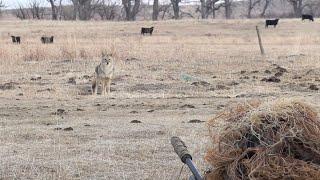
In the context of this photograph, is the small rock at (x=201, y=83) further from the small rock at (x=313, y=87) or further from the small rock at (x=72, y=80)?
the small rock at (x=72, y=80)

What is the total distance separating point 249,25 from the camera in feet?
190

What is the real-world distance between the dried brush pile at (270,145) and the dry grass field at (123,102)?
0.74 metres

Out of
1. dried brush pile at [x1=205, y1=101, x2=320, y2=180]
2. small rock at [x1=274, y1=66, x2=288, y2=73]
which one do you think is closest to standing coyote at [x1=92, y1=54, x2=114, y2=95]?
small rock at [x1=274, y1=66, x2=288, y2=73]

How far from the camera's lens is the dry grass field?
7.84 metres

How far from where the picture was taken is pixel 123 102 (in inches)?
545

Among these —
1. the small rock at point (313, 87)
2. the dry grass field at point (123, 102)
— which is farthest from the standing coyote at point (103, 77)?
the small rock at point (313, 87)

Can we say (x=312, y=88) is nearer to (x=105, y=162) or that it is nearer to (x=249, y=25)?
(x=105, y=162)

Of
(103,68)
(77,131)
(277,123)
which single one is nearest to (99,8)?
(103,68)

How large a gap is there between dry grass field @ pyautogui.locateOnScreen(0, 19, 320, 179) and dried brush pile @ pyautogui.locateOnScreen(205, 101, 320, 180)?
74 centimetres

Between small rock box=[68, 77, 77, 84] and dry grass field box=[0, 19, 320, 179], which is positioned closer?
dry grass field box=[0, 19, 320, 179]

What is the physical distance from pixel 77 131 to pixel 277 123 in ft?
20.6

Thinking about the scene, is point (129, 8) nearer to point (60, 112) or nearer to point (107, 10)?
point (107, 10)

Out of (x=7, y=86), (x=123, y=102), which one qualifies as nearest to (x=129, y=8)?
(x=7, y=86)

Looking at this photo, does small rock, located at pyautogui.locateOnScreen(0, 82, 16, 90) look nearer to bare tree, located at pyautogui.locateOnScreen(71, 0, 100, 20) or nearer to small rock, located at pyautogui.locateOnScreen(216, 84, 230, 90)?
small rock, located at pyautogui.locateOnScreen(216, 84, 230, 90)
